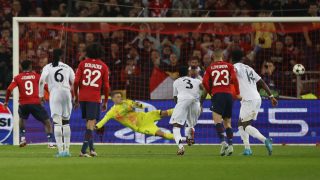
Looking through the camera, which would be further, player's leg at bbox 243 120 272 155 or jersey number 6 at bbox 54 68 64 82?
jersey number 6 at bbox 54 68 64 82

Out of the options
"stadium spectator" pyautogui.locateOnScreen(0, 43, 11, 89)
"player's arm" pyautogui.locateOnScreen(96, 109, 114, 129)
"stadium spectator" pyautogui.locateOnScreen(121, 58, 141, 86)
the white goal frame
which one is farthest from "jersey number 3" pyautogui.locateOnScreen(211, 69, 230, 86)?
"stadium spectator" pyautogui.locateOnScreen(0, 43, 11, 89)

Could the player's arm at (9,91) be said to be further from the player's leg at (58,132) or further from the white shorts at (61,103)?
the player's leg at (58,132)

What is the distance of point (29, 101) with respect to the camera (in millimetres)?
22516

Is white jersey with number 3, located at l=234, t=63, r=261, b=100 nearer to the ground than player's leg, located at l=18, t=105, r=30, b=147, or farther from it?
farther from it

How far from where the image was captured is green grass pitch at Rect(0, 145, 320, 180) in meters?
13.0

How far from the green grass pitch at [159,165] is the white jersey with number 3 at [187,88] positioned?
123 cm

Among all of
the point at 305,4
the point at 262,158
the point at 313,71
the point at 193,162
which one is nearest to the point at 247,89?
the point at 262,158

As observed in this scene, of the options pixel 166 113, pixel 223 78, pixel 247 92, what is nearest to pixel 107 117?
pixel 166 113

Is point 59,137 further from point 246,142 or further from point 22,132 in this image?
point 22,132

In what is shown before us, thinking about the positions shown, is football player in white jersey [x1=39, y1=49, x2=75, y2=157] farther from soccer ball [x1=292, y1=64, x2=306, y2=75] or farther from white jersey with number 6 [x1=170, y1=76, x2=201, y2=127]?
soccer ball [x1=292, y1=64, x2=306, y2=75]

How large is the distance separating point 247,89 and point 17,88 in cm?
703

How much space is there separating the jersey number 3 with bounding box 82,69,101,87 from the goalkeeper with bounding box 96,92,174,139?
17.1 feet

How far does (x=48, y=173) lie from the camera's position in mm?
13500

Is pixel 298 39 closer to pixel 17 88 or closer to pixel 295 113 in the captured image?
pixel 295 113
